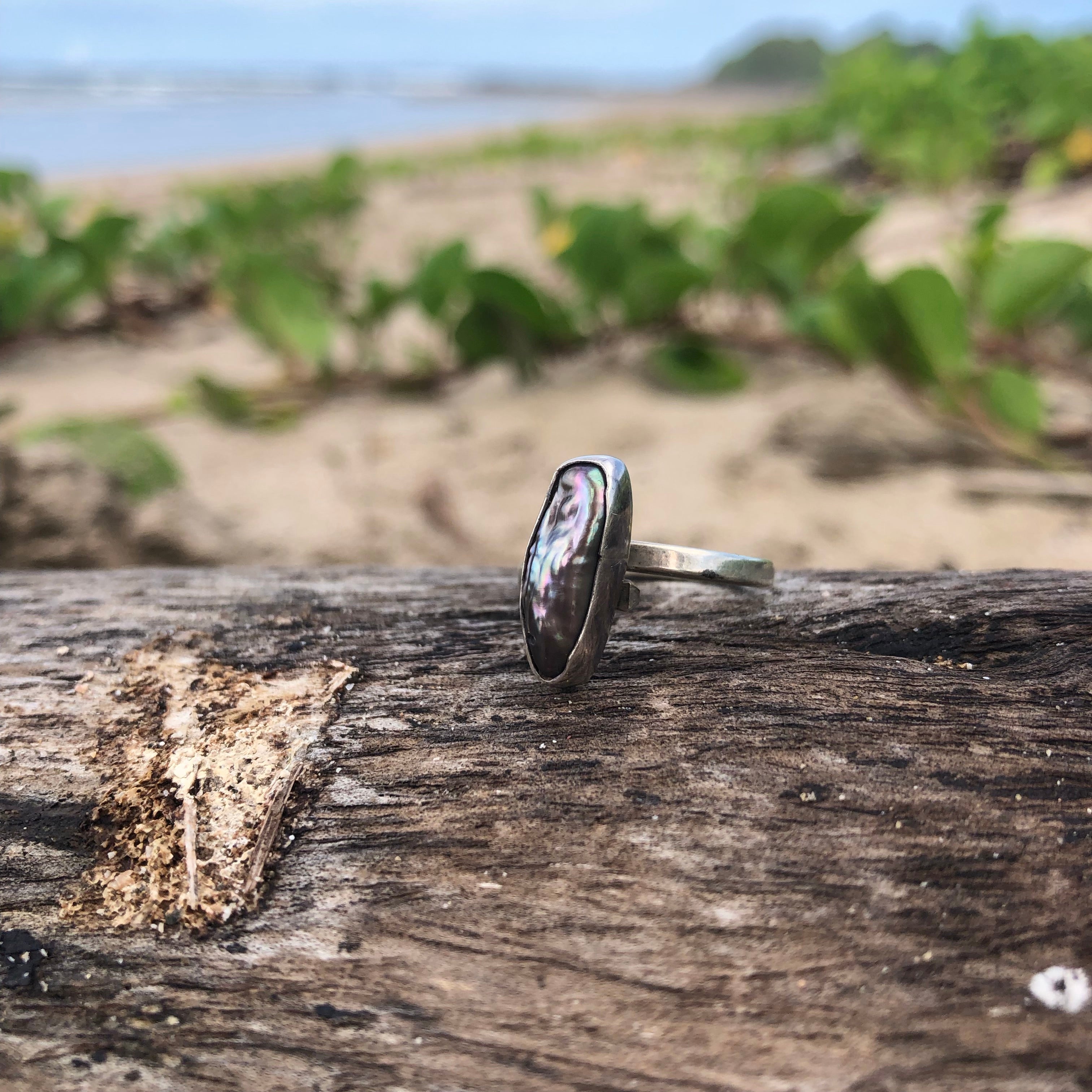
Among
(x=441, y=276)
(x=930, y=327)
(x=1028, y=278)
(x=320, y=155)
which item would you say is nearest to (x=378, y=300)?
(x=441, y=276)

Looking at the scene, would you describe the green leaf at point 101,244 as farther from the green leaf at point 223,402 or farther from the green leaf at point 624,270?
the green leaf at point 624,270

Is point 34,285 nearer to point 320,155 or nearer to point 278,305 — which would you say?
point 278,305

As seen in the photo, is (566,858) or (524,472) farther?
(524,472)

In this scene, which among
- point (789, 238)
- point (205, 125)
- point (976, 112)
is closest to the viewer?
point (789, 238)

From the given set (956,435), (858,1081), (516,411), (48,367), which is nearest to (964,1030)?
(858,1081)

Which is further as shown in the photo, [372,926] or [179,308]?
[179,308]

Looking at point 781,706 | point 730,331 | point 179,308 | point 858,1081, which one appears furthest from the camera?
point 179,308

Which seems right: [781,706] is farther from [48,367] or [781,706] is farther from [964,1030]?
[48,367]
